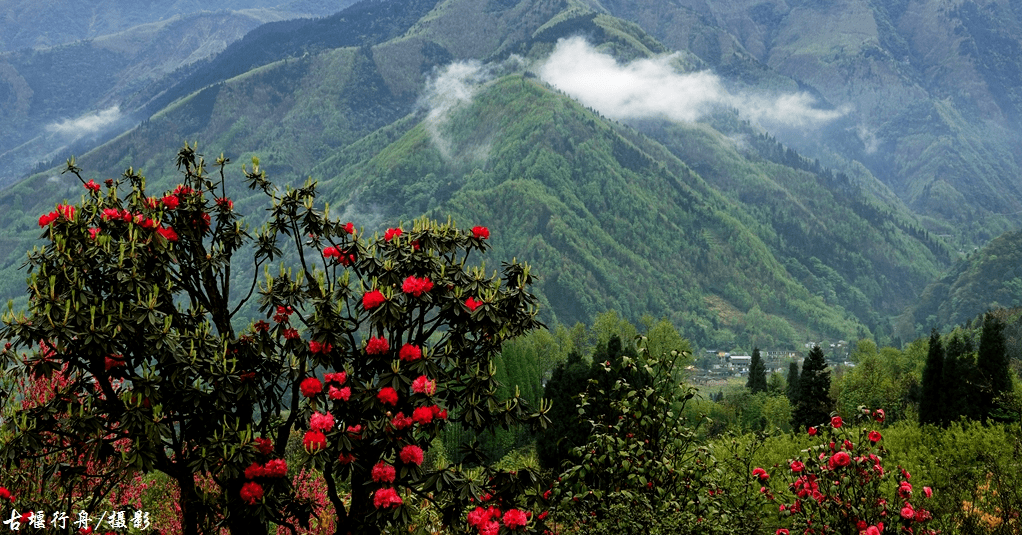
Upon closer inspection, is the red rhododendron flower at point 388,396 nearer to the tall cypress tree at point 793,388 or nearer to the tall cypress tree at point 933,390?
the tall cypress tree at point 933,390

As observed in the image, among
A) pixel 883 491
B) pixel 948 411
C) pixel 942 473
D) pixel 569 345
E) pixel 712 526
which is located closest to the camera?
pixel 712 526

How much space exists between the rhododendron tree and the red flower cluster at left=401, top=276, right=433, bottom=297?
3 cm

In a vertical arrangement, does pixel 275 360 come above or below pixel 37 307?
below

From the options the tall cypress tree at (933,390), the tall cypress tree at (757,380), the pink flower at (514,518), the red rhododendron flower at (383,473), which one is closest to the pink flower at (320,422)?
the red rhododendron flower at (383,473)

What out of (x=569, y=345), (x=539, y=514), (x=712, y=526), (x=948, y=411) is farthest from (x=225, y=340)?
(x=569, y=345)

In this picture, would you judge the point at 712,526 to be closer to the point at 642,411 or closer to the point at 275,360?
the point at 642,411

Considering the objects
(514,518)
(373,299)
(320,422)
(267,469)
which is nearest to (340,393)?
(320,422)

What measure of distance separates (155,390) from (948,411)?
153ft

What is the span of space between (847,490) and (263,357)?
9705mm

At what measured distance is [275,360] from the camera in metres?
10.5

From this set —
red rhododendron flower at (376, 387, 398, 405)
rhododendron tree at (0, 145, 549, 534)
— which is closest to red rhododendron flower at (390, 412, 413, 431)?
rhododendron tree at (0, 145, 549, 534)

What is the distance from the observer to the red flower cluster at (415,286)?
976cm

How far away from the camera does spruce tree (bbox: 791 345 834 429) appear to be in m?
50.8

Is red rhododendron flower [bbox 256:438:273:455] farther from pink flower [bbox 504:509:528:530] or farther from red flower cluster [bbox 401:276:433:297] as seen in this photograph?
pink flower [bbox 504:509:528:530]
